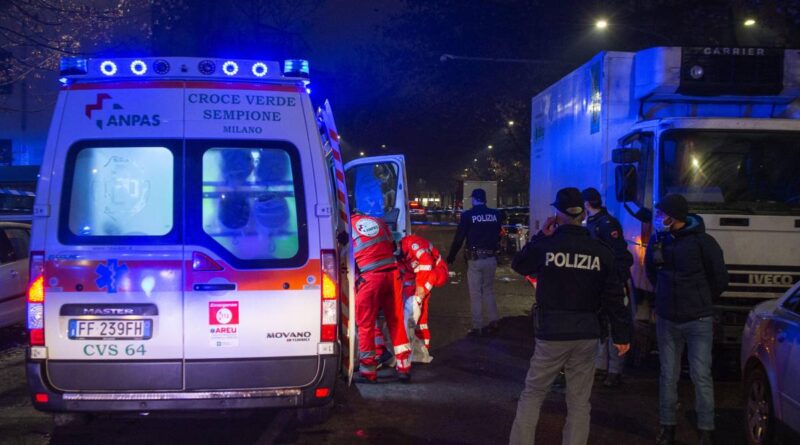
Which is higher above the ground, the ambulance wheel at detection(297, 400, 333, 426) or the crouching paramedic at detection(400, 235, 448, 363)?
the crouching paramedic at detection(400, 235, 448, 363)

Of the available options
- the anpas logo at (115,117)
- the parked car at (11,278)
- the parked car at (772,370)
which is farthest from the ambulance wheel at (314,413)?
the parked car at (11,278)

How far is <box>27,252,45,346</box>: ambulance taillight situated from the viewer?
428cm

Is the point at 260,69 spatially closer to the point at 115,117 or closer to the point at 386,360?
the point at 115,117

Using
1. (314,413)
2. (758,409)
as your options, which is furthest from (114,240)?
(758,409)

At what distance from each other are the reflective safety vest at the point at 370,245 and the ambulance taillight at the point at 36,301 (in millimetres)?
2858

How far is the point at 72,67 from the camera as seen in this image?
4.45 m

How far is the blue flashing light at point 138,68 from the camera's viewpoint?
4488 millimetres

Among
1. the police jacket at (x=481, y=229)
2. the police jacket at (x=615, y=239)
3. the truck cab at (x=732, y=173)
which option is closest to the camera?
the police jacket at (x=615, y=239)

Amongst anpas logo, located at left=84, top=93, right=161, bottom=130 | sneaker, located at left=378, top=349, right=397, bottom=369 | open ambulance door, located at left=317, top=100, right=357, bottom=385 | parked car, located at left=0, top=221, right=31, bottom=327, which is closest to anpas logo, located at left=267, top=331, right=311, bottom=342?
open ambulance door, located at left=317, top=100, right=357, bottom=385

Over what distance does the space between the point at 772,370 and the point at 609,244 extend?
1.98m

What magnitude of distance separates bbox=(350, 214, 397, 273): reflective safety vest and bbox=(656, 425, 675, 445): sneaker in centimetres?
276

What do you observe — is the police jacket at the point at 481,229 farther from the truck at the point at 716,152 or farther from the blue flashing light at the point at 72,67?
the blue flashing light at the point at 72,67

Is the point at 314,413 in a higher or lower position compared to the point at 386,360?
higher

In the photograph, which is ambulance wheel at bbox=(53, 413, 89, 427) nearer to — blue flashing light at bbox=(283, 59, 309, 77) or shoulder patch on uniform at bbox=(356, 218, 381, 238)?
blue flashing light at bbox=(283, 59, 309, 77)
